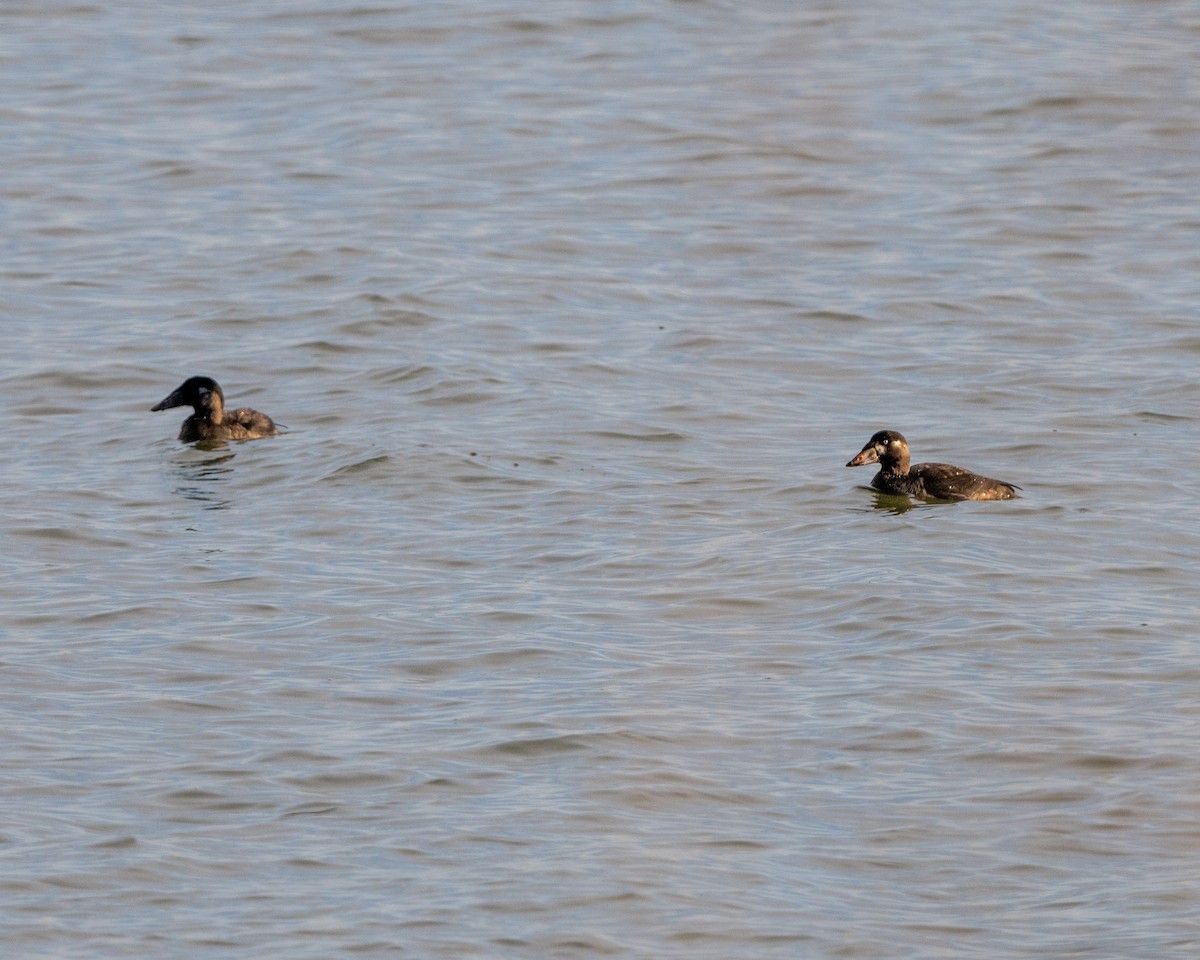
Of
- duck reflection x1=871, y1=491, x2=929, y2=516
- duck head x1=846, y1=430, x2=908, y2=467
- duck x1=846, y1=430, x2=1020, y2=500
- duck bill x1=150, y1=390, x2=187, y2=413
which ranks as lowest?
duck reflection x1=871, y1=491, x2=929, y2=516

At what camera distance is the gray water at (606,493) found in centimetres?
933

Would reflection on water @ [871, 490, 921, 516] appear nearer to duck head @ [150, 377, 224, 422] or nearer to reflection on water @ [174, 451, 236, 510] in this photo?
reflection on water @ [174, 451, 236, 510]

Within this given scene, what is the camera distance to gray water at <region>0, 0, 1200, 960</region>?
9.33 m

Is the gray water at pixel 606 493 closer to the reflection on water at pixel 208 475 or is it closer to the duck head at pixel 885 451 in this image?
the reflection on water at pixel 208 475

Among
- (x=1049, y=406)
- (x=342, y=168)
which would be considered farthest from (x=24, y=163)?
(x=1049, y=406)

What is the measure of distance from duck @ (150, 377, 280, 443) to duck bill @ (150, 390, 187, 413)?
0.61 ft

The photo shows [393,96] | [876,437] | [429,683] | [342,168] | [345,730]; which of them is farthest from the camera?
[393,96]

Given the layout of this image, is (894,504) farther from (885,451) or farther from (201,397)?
(201,397)

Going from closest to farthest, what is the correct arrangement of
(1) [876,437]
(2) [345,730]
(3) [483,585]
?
(2) [345,730]
(3) [483,585]
(1) [876,437]

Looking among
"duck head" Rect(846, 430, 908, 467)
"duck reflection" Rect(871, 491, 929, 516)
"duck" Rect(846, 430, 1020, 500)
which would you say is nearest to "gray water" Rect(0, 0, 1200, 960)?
"duck reflection" Rect(871, 491, 929, 516)

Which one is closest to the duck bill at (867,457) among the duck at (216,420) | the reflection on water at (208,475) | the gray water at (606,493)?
the gray water at (606,493)

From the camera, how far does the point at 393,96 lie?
93.2 feet

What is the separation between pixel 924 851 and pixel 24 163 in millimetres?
19328

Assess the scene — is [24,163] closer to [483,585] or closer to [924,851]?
[483,585]
